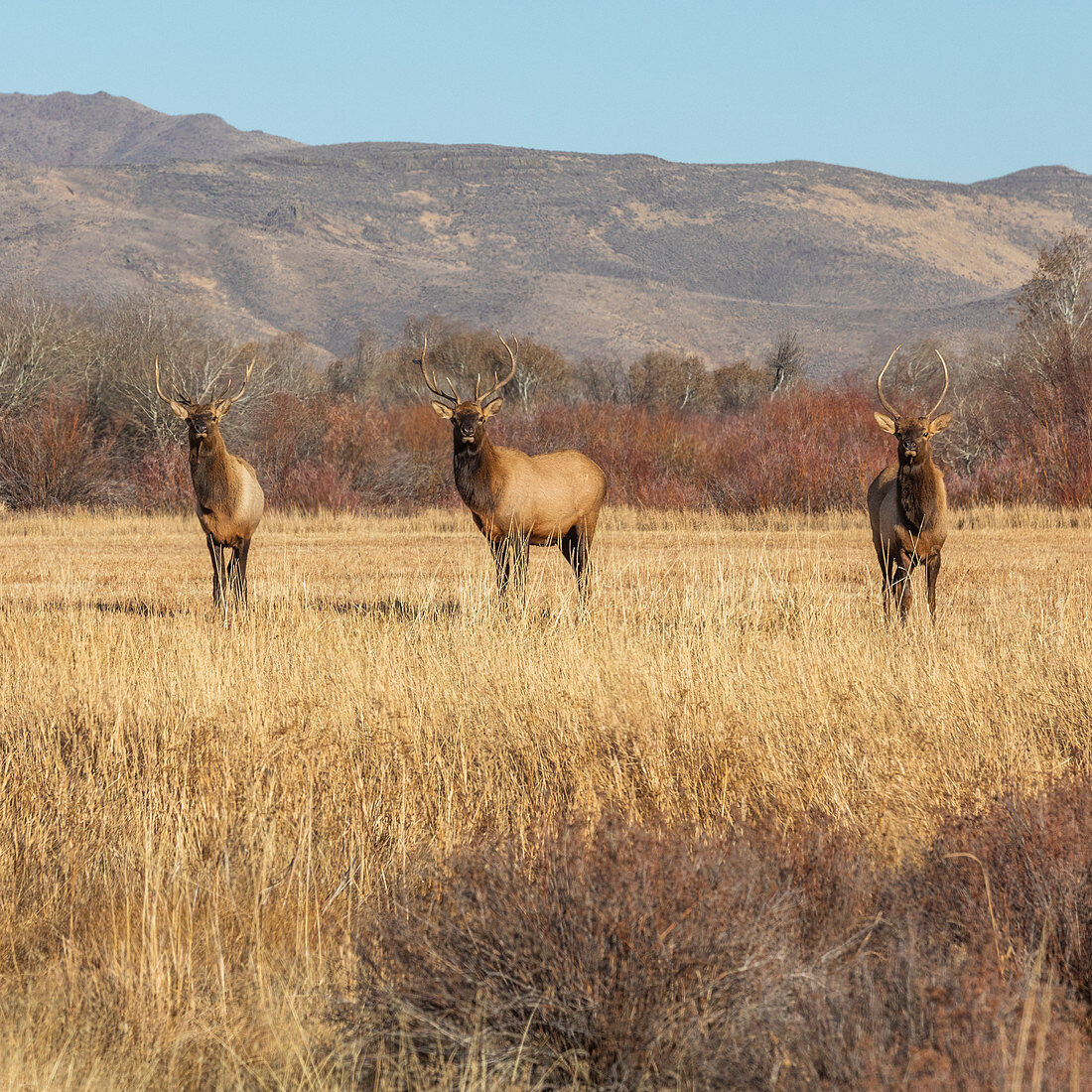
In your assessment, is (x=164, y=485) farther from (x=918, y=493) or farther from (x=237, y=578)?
(x=918, y=493)

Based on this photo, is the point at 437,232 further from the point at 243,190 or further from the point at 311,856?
the point at 311,856

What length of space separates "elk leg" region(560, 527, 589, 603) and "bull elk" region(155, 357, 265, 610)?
291 cm

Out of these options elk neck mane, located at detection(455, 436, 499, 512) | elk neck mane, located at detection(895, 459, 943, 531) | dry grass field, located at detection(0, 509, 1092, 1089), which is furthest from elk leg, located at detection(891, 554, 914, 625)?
elk neck mane, located at detection(455, 436, 499, 512)

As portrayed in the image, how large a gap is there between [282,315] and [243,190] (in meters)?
45.5

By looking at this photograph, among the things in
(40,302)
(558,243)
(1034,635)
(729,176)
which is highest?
(729,176)

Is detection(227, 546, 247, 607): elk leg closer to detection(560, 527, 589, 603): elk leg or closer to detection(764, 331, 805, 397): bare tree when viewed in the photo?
detection(560, 527, 589, 603): elk leg

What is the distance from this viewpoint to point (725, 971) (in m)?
3.12

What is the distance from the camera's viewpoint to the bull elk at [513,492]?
10.5 meters

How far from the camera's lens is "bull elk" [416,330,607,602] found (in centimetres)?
1049

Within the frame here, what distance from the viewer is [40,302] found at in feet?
114

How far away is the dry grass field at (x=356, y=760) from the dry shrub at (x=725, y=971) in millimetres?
206

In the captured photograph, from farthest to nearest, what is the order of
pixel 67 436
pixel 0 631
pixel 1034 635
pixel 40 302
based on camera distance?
pixel 40 302
pixel 67 436
pixel 0 631
pixel 1034 635

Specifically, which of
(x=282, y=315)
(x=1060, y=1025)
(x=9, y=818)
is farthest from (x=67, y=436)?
(x=282, y=315)

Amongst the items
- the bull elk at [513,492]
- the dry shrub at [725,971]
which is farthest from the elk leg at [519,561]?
the dry shrub at [725,971]
